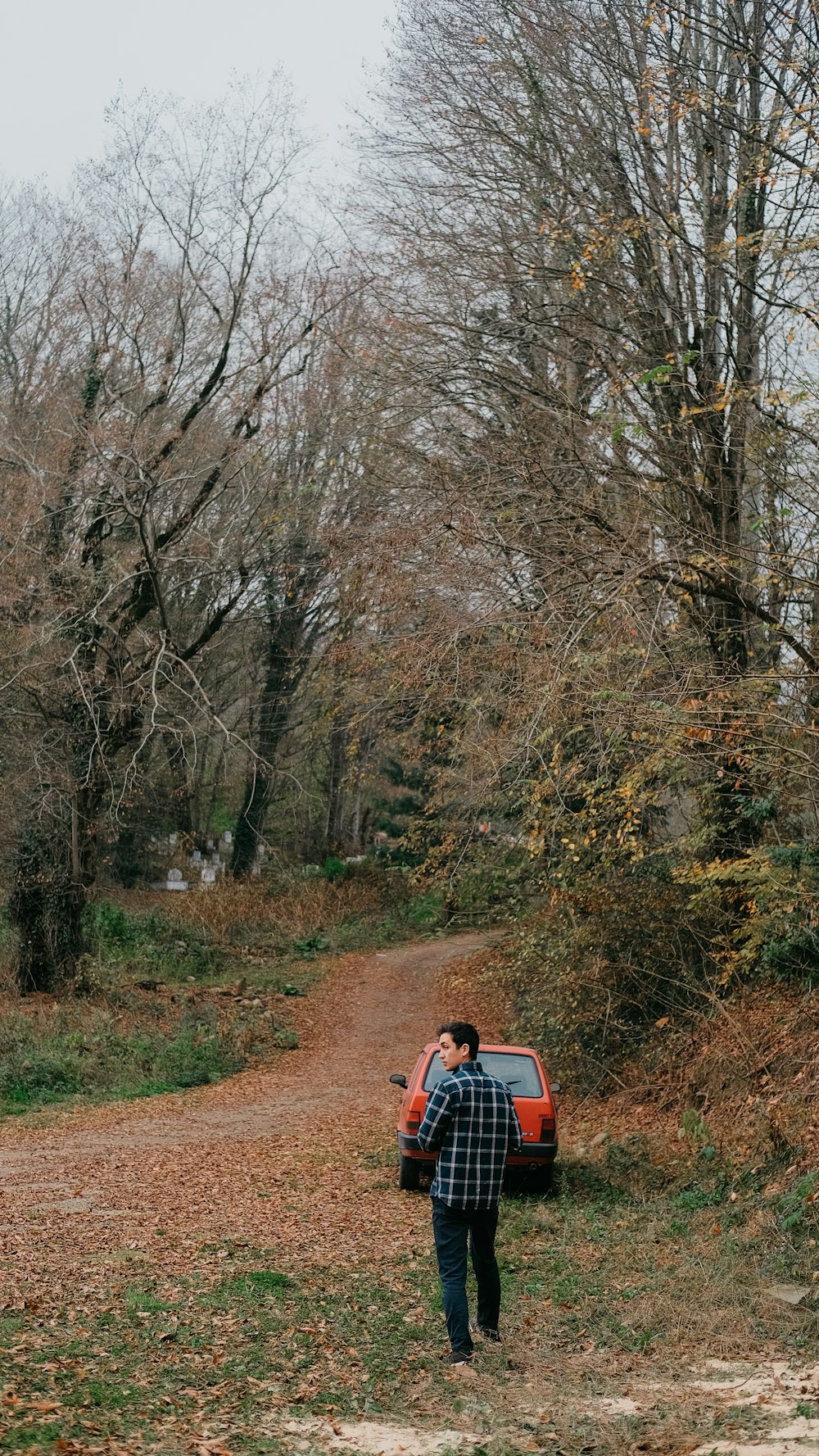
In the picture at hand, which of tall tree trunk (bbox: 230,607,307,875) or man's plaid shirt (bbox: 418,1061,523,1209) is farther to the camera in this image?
tall tree trunk (bbox: 230,607,307,875)

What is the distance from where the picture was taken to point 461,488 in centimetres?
1570

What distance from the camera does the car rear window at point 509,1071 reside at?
12.6m

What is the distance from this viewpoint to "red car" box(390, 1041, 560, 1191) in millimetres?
12039

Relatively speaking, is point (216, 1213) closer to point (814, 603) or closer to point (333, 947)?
point (814, 603)

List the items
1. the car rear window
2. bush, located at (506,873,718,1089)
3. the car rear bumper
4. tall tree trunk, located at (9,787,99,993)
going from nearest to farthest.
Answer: the car rear bumper → the car rear window → bush, located at (506,873,718,1089) → tall tree trunk, located at (9,787,99,993)

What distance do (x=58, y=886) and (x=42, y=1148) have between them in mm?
8606

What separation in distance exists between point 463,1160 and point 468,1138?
0.38 ft

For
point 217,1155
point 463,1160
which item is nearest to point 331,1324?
point 463,1160

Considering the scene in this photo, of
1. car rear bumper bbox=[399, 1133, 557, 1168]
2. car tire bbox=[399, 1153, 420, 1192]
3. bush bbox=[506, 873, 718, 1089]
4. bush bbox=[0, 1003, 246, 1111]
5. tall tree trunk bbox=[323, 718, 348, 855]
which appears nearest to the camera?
car rear bumper bbox=[399, 1133, 557, 1168]

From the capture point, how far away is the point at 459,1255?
22.1ft

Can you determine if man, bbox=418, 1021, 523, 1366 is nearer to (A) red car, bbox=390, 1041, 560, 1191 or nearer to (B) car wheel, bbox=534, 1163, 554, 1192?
(A) red car, bbox=390, 1041, 560, 1191

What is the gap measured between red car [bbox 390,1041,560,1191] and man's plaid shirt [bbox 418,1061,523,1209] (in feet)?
16.4

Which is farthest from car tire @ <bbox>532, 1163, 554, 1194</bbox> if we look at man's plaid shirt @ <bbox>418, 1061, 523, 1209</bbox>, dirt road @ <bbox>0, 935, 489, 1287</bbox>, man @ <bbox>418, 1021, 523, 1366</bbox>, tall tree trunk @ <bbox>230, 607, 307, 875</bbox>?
tall tree trunk @ <bbox>230, 607, 307, 875</bbox>

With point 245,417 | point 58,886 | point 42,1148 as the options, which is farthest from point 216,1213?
point 245,417
